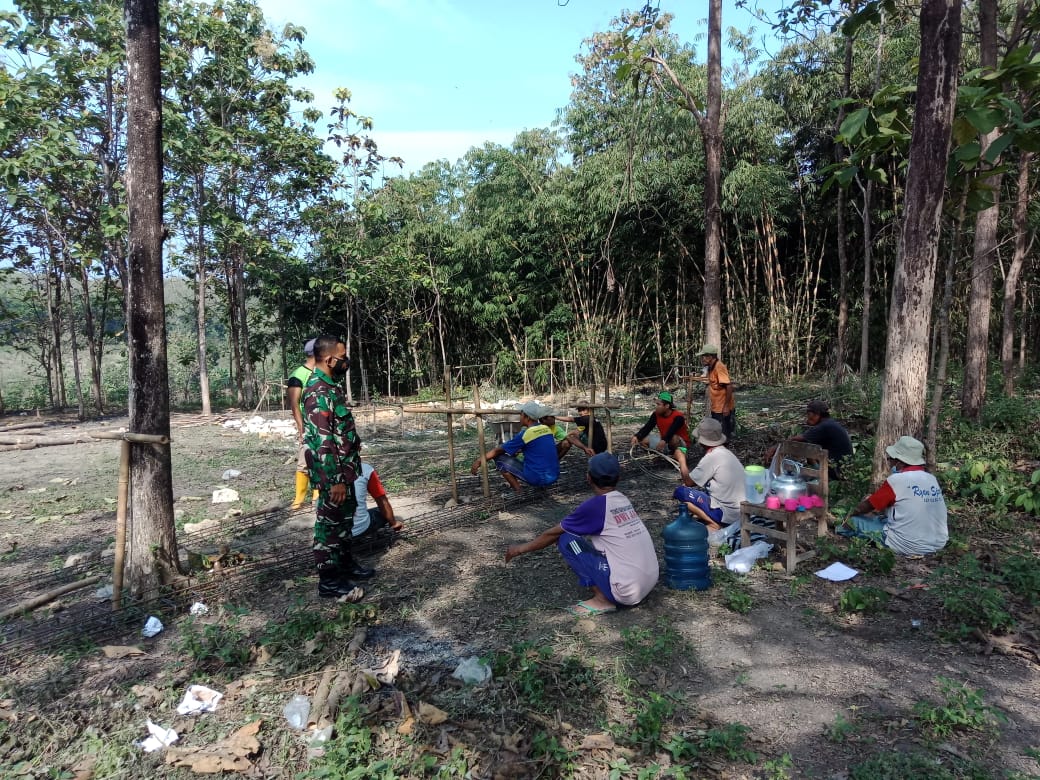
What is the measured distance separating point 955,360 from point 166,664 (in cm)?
1353

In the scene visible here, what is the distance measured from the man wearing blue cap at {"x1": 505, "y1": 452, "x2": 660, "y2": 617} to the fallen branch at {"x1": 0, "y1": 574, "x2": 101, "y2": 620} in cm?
263

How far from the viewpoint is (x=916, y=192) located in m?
4.64

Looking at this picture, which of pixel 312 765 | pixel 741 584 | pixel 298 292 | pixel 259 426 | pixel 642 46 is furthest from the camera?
pixel 298 292

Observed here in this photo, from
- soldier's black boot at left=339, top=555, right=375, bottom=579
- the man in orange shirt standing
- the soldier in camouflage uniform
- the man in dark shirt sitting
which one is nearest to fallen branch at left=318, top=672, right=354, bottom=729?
the soldier in camouflage uniform

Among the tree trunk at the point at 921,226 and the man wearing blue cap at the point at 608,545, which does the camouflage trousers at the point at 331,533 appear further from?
the tree trunk at the point at 921,226

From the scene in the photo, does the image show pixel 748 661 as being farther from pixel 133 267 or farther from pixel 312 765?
pixel 133 267

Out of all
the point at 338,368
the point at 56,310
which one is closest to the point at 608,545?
the point at 338,368

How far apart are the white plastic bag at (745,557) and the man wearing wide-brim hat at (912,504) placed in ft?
2.51

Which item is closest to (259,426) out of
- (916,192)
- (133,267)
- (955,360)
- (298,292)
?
(298,292)

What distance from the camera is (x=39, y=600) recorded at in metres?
3.67

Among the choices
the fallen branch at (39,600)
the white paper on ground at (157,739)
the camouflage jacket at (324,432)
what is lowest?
the white paper on ground at (157,739)

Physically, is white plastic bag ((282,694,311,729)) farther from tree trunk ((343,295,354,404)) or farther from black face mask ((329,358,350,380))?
tree trunk ((343,295,354,404))

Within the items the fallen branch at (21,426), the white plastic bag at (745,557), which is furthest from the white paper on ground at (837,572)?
the fallen branch at (21,426)

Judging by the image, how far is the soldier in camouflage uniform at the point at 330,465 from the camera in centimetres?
386
